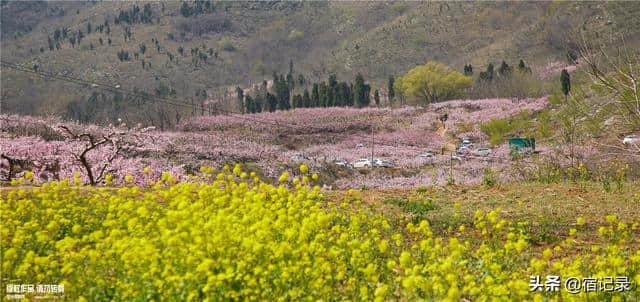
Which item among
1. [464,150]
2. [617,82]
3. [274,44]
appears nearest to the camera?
[617,82]

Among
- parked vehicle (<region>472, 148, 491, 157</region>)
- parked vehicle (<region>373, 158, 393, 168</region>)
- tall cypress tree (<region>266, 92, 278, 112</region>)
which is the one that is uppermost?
tall cypress tree (<region>266, 92, 278, 112</region>)

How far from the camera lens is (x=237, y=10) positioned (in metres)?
155

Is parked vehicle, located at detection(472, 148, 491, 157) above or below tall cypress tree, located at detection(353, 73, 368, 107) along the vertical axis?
below

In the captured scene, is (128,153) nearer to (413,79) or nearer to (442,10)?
(413,79)

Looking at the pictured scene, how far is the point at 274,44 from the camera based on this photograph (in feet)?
362

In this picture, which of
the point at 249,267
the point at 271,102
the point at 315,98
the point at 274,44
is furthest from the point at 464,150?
the point at 274,44

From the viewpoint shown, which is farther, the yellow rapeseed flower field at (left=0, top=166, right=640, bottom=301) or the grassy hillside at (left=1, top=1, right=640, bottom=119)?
the grassy hillside at (left=1, top=1, right=640, bottom=119)

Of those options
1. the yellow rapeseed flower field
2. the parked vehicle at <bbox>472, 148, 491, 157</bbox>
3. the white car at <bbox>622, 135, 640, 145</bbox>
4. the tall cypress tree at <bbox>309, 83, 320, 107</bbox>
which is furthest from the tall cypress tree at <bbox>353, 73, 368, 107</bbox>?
the yellow rapeseed flower field

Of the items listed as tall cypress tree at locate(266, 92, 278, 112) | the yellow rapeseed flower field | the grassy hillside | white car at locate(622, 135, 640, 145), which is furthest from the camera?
the grassy hillside

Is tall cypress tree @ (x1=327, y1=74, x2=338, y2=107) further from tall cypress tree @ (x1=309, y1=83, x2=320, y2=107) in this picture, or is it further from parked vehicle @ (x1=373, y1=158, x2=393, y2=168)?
parked vehicle @ (x1=373, y1=158, x2=393, y2=168)

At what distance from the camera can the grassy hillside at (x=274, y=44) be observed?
254 ft

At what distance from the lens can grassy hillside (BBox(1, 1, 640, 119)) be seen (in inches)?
3051

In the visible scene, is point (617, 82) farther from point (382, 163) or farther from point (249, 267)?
point (382, 163)

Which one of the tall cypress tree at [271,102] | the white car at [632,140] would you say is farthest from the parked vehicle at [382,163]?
the tall cypress tree at [271,102]
